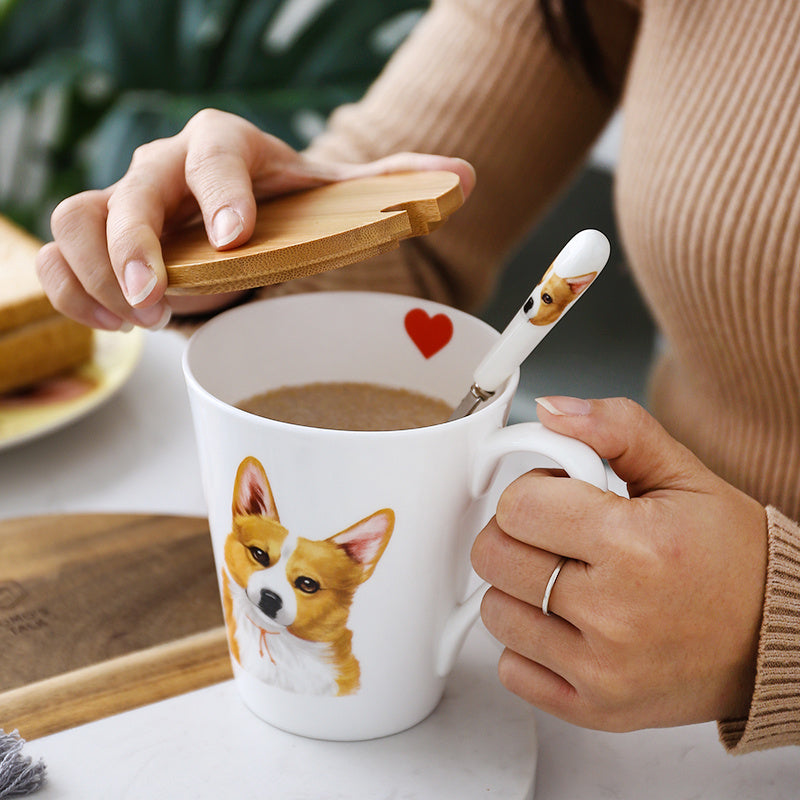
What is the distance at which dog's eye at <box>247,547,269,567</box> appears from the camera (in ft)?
1.20

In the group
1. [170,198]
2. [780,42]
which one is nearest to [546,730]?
[170,198]

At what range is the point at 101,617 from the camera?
18.4 inches

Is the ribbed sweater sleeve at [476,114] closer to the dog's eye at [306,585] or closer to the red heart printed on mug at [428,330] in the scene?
the red heart printed on mug at [428,330]

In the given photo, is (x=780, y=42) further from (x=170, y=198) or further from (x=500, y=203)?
(x=170, y=198)

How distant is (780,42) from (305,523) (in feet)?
1.52

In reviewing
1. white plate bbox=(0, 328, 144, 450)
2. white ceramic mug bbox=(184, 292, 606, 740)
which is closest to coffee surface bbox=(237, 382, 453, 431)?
white ceramic mug bbox=(184, 292, 606, 740)

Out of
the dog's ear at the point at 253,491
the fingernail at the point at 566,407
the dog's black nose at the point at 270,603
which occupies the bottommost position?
the dog's black nose at the point at 270,603

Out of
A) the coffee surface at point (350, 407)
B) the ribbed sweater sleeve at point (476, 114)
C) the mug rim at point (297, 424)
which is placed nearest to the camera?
the mug rim at point (297, 424)

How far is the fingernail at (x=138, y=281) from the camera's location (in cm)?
38

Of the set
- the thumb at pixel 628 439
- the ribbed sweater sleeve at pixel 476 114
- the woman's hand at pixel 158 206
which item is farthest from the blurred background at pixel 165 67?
the thumb at pixel 628 439

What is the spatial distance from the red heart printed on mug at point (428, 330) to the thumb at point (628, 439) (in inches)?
3.8

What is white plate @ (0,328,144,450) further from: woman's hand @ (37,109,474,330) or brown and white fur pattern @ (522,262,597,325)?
brown and white fur pattern @ (522,262,597,325)

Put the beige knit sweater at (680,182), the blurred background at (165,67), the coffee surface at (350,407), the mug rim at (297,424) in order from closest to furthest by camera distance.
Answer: the mug rim at (297,424), the coffee surface at (350,407), the beige knit sweater at (680,182), the blurred background at (165,67)

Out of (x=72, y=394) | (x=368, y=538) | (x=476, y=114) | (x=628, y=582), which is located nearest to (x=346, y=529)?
(x=368, y=538)
